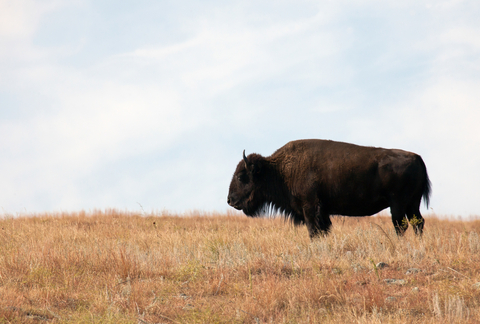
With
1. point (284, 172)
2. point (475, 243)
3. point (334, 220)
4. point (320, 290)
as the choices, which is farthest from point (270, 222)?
point (320, 290)

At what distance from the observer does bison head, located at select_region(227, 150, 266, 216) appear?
9.55 meters

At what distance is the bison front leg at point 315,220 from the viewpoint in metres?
8.71

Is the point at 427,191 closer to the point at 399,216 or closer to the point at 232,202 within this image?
the point at 399,216

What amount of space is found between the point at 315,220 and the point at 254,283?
10.2ft

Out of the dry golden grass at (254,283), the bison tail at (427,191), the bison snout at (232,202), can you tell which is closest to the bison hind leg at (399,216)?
the dry golden grass at (254,283)

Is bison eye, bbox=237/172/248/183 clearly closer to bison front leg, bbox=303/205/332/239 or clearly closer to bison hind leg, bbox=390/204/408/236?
bison front leg, bbox=303/205/332/239

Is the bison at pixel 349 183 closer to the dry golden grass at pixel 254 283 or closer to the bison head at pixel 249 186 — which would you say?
the bison head at pixel 249 186

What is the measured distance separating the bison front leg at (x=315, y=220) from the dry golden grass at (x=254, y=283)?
11.7 inches

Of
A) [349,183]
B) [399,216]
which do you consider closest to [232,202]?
[349,183]

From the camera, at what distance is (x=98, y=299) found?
17.9 ft

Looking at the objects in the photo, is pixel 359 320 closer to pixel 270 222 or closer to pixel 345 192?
pixel 345 192

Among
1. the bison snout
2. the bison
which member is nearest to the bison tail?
the bison

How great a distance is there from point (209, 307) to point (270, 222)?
35.1ft

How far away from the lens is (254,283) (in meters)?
6.01
